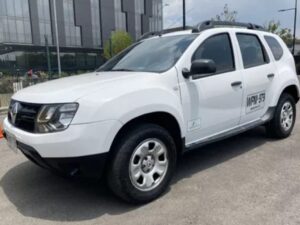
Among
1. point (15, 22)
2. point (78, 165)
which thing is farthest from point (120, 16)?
point (78, 165)

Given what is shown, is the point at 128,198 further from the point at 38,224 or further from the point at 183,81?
the point at 183,81

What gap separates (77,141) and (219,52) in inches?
91.8

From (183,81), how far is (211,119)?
2.24ft

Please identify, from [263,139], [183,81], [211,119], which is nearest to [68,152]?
[183,81]

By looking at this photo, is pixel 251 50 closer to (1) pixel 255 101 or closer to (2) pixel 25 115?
(1) pixel 255 101

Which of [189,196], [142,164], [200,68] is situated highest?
[200,68]

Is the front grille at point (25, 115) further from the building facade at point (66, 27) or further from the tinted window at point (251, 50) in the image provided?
the building facade at point (66, 27)

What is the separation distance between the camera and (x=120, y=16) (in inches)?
2122

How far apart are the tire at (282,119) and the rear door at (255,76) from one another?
0.38 metres

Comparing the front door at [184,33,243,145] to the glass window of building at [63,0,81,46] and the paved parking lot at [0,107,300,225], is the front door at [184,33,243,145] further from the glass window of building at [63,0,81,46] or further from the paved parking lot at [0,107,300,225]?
the glass window of building at [63,0,81,46]

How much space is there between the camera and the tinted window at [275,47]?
5.44 metres

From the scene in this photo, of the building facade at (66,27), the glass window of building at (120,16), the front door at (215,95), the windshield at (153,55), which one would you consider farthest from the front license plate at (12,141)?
the glass window of building at (120,16)

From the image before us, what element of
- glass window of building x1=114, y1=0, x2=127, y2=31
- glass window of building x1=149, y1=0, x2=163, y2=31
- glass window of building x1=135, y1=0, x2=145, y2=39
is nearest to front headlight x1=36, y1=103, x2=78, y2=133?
glass window of building x1=114, y1=0, x2=127, y2=31

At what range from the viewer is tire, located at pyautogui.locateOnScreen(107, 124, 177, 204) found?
3289 millimetres
